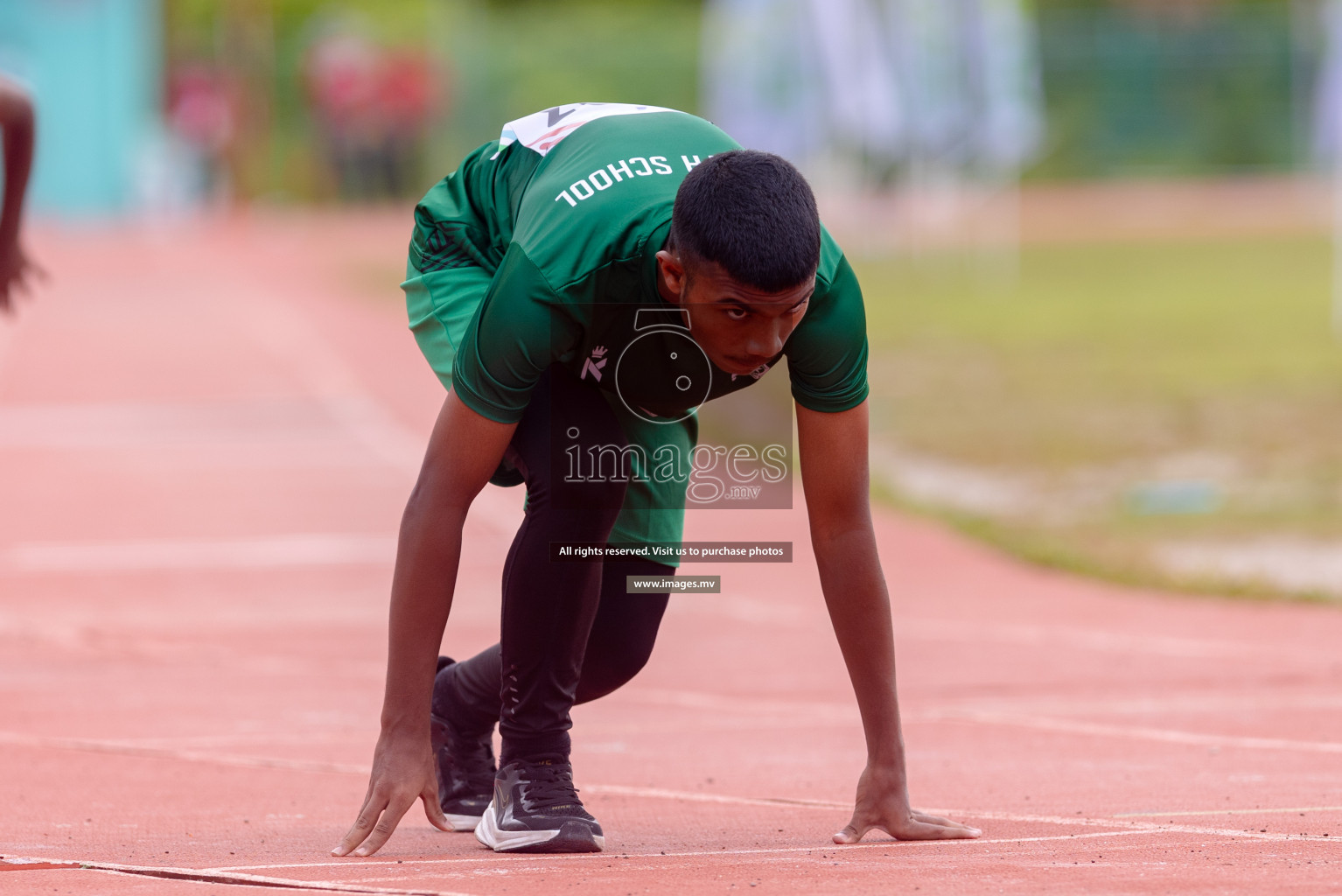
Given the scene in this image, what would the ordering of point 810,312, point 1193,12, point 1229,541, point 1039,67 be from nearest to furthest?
point 810,312 → point 1229,541 → point 1039,67 → point 1193,12

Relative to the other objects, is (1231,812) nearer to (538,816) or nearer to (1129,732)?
(1129,732)

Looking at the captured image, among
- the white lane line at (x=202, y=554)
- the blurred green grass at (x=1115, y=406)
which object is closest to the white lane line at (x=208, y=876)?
the white lane line at (x=202, y=554)

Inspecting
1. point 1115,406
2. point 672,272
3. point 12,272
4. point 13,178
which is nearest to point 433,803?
point 672,272

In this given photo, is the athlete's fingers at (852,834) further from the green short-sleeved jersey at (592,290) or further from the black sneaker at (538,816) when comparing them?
the green short-sleeved jersey at (592,290)

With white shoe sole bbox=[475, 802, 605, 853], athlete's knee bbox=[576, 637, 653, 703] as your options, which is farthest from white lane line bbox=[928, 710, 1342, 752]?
white shoe sole bbox=[475, 802, 605, 853]

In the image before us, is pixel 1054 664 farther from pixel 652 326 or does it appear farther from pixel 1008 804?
pixel 652 326

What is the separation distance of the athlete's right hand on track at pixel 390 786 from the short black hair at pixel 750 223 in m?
1.06

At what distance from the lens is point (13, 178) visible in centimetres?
485

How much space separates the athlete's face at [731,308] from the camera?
325cm

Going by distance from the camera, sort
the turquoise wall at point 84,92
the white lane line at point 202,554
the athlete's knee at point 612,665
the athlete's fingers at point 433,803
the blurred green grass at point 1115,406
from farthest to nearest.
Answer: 1. the turquoise wall at point 84,92
2. the blurred green grass at point 1115,406
3. the white lane line at point 202,554
4. the athlete's knee at point 612,665
5. the athlete's fingers at point 433,803

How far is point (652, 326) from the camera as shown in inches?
139

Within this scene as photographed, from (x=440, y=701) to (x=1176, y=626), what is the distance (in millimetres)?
3590

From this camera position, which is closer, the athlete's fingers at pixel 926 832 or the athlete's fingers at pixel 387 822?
the athlete's fingers at pixel 387 822

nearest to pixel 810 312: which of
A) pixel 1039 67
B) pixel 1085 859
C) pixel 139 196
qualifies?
pixel 1085 859
